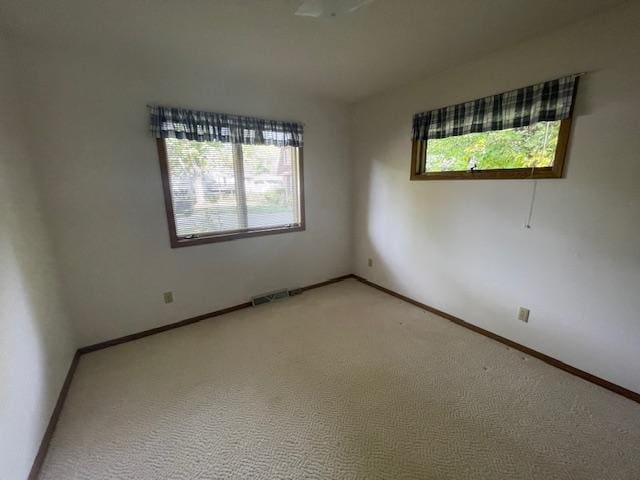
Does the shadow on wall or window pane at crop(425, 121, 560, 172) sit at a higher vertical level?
window pane at crop(425, 121, 560, 172)

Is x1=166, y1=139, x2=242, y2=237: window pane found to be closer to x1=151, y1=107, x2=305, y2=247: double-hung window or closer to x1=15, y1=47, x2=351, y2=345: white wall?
x1=151, y1=107, x2=305, y2=247: double-hung window

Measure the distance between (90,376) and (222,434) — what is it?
126 cm

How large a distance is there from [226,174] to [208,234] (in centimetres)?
63

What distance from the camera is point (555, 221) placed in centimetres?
188

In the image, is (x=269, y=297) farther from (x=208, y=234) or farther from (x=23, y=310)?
(x=23, y=310)

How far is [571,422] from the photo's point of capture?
4.97 feet

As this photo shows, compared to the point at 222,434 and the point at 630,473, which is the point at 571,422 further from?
the point at 222,434

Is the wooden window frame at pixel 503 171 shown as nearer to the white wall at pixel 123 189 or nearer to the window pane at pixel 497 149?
the window pane at pixel 497 149

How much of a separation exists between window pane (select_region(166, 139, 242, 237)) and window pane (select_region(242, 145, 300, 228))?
18 cm

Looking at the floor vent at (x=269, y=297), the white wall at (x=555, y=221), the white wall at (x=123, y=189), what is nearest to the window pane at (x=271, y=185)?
the white wall at (x=123, y=189)

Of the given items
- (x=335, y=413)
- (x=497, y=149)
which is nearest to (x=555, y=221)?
(x=497, y=149)

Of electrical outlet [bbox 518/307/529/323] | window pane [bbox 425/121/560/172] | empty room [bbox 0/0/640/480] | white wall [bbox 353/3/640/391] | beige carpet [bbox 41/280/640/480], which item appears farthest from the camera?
electrical outlet [bbox 518/307/529/323]

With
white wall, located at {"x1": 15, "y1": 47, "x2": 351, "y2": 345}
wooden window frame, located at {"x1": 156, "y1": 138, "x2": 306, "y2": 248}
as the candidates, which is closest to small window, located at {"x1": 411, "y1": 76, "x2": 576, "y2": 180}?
wooden window frame, located at {"x1": 156, "y1": 138, "x2": 306, "y2": 248}

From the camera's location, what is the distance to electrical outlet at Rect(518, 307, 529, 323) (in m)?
2.10
